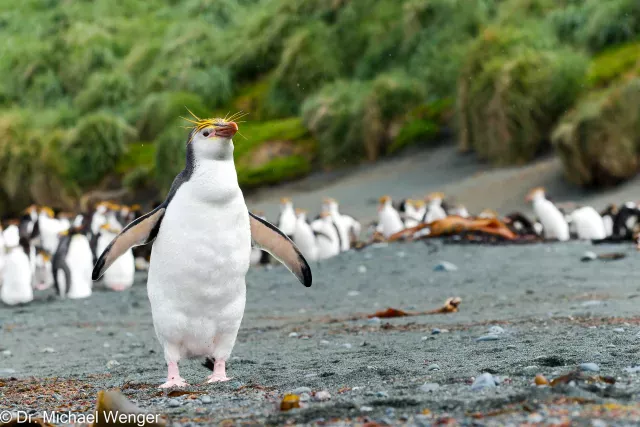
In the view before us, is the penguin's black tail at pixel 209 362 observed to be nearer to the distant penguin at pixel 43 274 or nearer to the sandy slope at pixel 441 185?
the distant penguin at pixel 43 274

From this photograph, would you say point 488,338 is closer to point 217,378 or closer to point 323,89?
point 217,378

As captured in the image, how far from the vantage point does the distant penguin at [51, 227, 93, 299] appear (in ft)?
34.4

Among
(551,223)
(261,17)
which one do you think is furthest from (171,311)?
(261,17)

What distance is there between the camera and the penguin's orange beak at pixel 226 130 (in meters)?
3.96

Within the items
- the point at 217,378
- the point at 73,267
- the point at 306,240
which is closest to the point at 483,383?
the point at 217,378

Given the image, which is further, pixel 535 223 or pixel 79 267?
pixel 535 223

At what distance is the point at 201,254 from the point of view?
13.4 ft

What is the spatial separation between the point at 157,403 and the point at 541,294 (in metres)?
5.13

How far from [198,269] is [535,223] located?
1188cm

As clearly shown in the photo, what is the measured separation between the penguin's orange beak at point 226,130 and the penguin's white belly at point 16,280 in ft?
22.7

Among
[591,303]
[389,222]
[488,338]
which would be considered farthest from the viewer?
[389,222]

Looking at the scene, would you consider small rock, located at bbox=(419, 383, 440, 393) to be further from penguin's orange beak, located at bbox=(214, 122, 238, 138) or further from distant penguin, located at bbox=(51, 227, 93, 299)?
distant penguin, located at bbox=(51, 227, 93, 299)

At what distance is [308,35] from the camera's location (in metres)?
29.0

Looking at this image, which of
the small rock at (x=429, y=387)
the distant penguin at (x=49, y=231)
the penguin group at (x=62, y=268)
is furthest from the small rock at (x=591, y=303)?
the distant penguin at (x=49, y=231)
